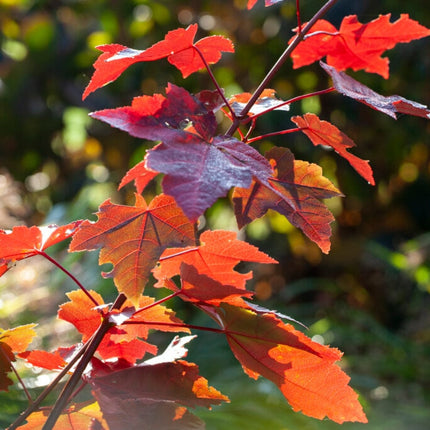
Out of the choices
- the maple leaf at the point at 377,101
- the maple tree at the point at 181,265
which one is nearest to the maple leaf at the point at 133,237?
the maple tree at the point at 181,265

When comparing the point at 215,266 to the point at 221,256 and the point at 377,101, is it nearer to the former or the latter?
the point at 221,256

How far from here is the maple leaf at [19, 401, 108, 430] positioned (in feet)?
1.01

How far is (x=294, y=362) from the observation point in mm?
317

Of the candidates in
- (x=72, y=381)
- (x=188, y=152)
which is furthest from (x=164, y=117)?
(x=72, y=381)

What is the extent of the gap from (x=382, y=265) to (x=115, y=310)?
235 cm

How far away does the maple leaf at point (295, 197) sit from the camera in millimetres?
313

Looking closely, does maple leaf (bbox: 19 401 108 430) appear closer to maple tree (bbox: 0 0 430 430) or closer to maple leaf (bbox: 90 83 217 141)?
maple tree (bbox: 0 0 430 430)

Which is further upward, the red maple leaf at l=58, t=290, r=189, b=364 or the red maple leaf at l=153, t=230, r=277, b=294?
the red maple leaf at l=153, t=230, r=277, b=294

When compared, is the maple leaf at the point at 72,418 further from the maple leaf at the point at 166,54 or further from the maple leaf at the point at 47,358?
the maple leaf at the point at 166,54

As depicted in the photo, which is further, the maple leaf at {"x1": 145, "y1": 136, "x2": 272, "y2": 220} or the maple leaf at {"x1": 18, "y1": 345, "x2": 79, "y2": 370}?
the maple leaf at {"x1": 18, "y1": 345, "x2": 79, "y2": 370}

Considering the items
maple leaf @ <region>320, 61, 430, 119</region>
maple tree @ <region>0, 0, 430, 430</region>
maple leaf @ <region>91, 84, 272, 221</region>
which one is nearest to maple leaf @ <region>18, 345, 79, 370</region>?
maple tree @ <region>0, 0, 430, 430</region>

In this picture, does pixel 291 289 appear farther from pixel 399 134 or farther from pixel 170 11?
pixel 170 11

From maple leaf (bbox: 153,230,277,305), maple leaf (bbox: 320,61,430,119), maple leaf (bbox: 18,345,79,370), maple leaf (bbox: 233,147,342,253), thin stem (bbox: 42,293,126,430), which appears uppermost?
maple leaf (bbox: 320,61,430,119)

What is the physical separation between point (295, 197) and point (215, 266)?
6cm
